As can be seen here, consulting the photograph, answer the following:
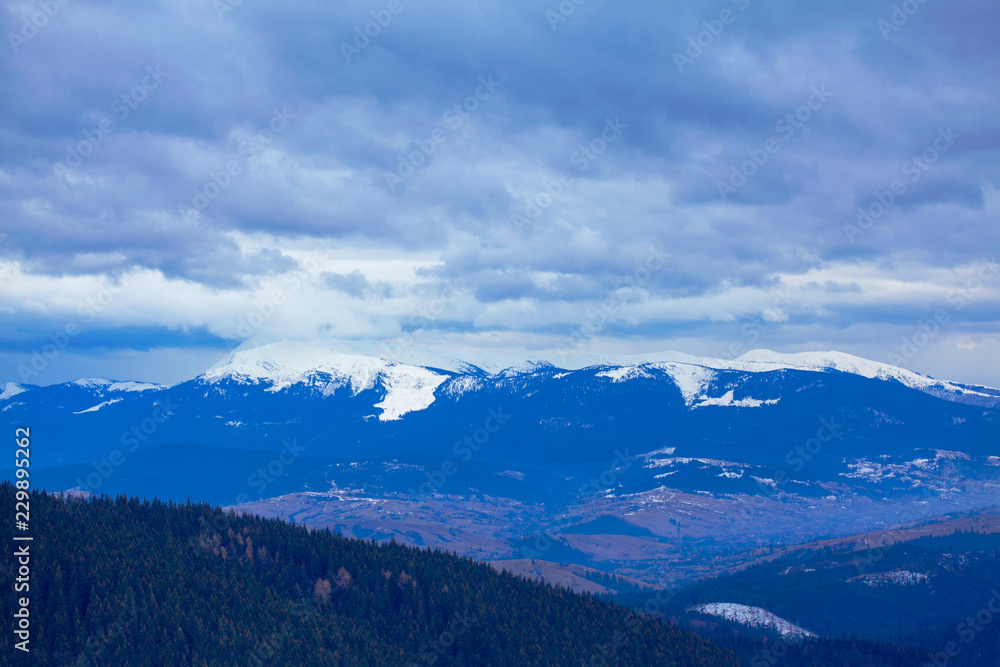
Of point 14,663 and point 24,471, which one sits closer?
point 24,471

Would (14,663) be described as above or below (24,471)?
below

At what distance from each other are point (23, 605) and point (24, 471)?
192 feet

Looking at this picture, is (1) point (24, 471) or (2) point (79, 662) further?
(2) point (79, 662)

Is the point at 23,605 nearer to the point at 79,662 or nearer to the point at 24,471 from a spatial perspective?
the point at 79,662

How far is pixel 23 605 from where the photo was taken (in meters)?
196

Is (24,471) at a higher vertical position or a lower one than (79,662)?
higher

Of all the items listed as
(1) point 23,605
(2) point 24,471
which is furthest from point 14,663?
(2) point 24,471

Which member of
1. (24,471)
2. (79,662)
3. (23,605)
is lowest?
(79,662)

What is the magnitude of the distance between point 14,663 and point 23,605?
12.0 metres

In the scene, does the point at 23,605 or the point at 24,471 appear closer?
the point at 24,471

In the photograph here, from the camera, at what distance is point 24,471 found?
508 feet

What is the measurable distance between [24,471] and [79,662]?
2645 inches

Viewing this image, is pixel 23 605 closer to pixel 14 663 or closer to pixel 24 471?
pixel 14 663

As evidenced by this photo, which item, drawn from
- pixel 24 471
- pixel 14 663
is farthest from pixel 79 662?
pixel 24 471
